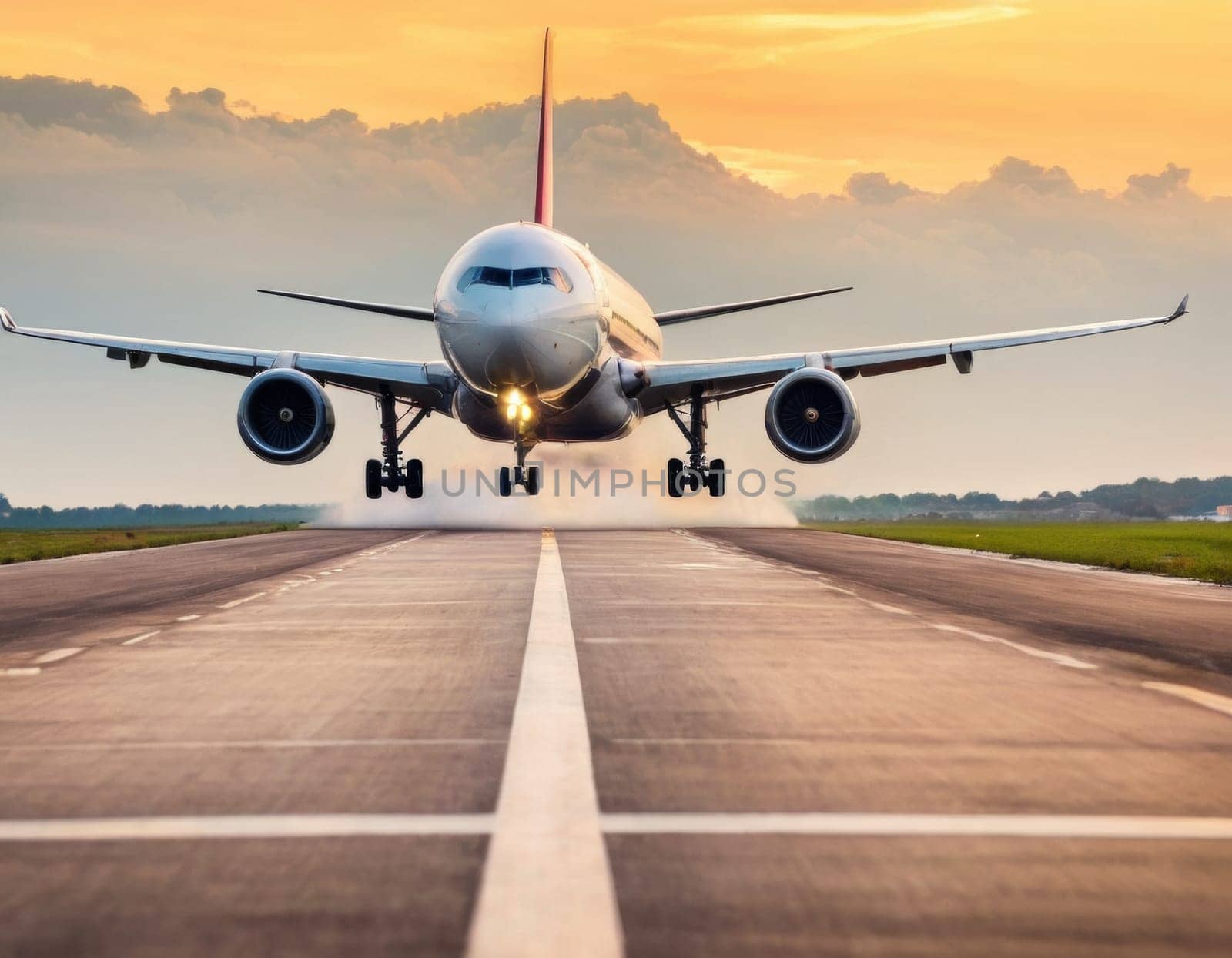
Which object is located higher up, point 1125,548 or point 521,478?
point 521,478

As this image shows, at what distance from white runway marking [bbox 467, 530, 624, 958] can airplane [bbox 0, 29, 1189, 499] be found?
17.6 meters

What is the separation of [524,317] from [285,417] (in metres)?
6.99

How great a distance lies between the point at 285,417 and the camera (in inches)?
1166

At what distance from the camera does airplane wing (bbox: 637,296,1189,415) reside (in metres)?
31.6

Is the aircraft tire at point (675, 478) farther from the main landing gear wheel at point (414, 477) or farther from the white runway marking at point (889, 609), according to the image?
the white runway marking at point (889, 609)

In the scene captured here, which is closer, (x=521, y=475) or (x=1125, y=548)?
(x=521, y=475)

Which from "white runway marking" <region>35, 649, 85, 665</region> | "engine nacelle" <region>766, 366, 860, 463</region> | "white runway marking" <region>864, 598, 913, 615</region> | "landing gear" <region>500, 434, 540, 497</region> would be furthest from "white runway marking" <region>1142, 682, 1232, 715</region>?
"engine nacelle" <region>766, 366, 860, 463</region>

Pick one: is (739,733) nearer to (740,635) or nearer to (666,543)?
(740,635)

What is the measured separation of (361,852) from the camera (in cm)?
493

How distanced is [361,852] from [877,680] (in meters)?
5.74

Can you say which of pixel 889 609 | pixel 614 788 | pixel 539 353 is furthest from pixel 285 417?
pixel 614 788

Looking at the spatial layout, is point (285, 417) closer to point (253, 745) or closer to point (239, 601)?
point (239, 601)

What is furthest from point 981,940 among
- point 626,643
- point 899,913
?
point 626,643

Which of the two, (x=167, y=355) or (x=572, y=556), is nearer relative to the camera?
(x=572, y=556)
